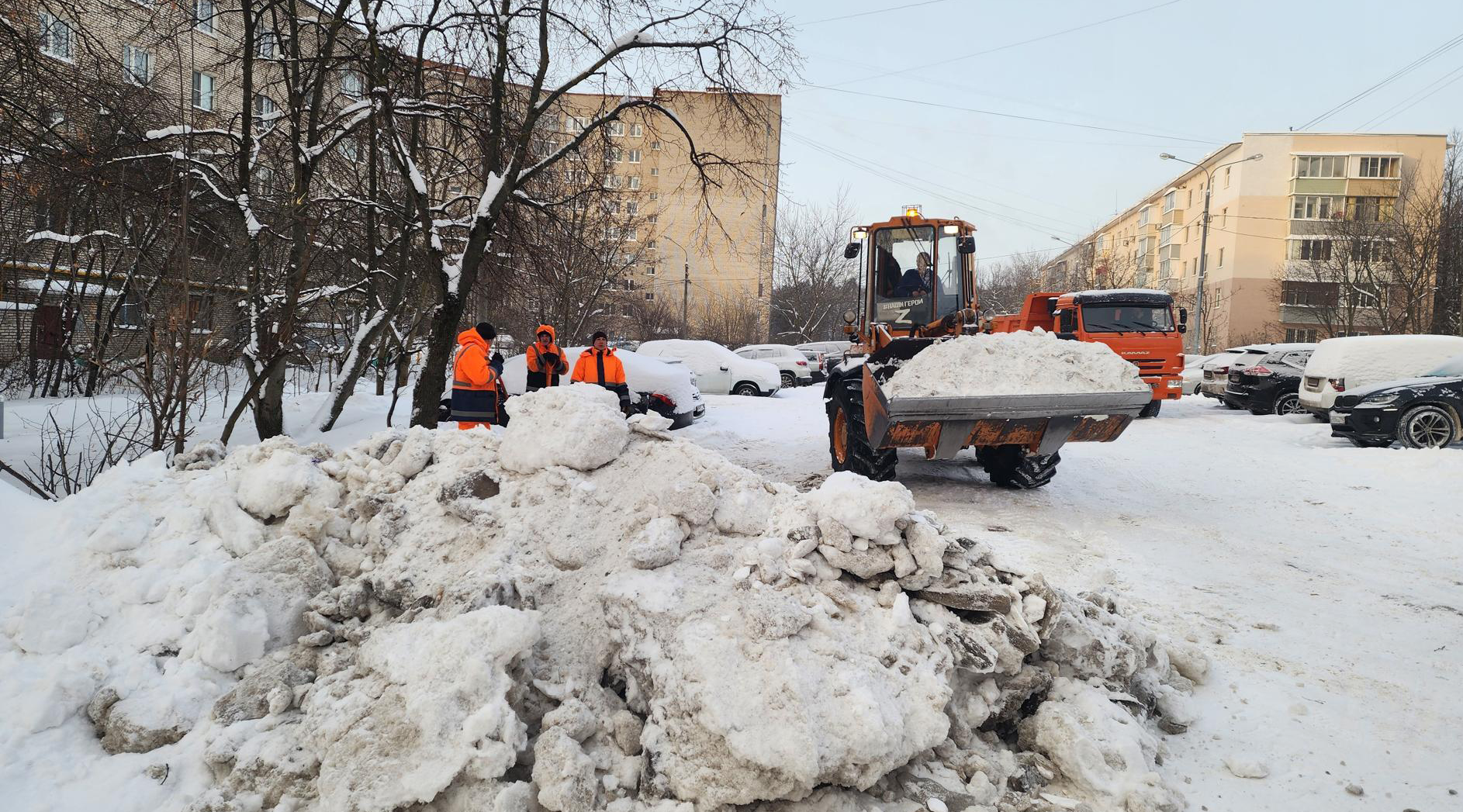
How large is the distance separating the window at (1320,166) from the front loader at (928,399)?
4809 centimetres

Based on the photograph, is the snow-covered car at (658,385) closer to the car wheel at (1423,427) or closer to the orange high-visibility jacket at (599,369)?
the orange high-visibility jacket at (599,369)

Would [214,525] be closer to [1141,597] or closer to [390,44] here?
[1141,597]

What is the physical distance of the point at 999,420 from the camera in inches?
238

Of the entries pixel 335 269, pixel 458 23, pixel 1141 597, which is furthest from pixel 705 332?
pixel 1141 597

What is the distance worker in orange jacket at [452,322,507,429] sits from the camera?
725 centimetres

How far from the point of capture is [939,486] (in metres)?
7.71

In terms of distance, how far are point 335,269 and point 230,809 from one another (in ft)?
35.1

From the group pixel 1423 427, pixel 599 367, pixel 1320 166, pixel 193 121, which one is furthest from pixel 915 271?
pixel 1320 166

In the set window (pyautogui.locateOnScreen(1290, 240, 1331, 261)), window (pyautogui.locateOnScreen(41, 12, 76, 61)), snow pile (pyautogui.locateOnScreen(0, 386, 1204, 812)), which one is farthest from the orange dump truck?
window (pyautogui.locateOnScreen(1290, 240, 1331, 261))

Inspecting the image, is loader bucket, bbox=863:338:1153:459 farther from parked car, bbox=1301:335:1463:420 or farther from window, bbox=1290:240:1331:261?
window, bbox=1290:240:1331:261

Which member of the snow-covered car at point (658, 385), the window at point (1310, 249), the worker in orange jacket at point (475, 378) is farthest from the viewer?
the window at point (1310, 249)

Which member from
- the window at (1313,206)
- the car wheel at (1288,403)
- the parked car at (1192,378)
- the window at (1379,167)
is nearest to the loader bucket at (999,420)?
the car wheel at (1288,403)

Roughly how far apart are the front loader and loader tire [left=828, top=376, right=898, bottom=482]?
0.01 m

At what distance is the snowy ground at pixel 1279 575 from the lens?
2.88 meters
